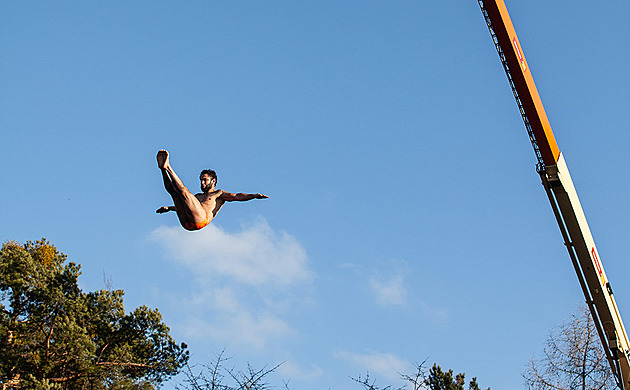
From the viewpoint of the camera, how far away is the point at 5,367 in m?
23.4

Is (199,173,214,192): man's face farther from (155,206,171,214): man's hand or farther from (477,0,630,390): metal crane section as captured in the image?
(477,0,630,390): metal crane section

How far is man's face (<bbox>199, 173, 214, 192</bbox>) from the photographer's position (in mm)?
7844

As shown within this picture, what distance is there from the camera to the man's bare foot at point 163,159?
6.93m

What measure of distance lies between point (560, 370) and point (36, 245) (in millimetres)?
24840

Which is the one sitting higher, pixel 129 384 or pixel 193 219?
pixel 129 384

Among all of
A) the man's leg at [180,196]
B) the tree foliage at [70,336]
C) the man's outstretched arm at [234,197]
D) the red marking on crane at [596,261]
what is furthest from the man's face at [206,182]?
the tree foliage at [70,336]

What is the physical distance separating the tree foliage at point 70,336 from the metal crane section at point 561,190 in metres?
15.7

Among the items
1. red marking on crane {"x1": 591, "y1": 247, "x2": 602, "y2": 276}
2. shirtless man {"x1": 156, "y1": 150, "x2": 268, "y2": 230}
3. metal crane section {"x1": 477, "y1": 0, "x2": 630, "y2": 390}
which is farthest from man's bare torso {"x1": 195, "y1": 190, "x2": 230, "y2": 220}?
red marking on crane {"x1": 591, "y1": 247, "x2": 602, "y2": 276}

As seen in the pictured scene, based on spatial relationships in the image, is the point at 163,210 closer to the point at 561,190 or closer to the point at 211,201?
the point at 211,201

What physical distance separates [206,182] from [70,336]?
17.5 m

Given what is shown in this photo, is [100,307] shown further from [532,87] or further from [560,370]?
[532,87]

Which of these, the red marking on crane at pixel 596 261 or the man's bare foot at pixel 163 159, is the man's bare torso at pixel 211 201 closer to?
the man's bare foot at pixel 163 159

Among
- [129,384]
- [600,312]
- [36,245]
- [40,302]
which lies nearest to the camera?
[600,312]

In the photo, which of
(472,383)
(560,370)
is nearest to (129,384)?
(472,383)
